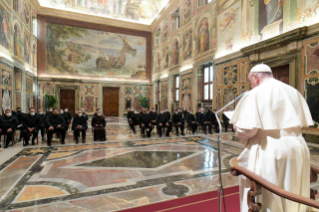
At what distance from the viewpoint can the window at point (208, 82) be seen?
43.5 ft

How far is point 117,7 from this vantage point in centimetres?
2048

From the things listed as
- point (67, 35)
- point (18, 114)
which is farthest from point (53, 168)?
point (67, 35)

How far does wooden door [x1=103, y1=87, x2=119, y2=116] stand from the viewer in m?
21.2

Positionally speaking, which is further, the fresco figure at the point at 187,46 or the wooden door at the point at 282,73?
the fresco figure at the point at 187,46

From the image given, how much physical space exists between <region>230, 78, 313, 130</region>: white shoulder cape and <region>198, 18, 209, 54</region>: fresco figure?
1197 cm

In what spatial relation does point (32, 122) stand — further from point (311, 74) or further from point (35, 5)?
point (35, 5)

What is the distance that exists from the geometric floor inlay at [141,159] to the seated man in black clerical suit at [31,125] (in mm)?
3679

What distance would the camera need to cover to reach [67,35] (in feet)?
63.2

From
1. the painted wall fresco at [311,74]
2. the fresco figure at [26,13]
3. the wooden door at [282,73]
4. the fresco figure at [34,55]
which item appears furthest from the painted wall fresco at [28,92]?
the painted wall fresco at [311,74]

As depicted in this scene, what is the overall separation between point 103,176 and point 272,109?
3.50 metres

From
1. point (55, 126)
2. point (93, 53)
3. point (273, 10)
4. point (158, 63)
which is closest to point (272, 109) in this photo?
point (55, 126)

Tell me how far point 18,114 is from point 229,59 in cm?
1111

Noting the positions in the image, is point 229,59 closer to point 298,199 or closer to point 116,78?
point 298,199

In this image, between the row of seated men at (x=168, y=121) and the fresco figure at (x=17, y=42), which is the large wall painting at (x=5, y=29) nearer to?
the fresco figure at (x=17, y=42)
